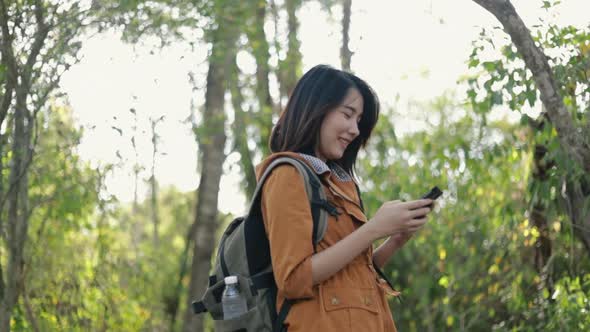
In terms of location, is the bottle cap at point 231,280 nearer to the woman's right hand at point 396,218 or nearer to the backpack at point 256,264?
the backpack at point 256,264

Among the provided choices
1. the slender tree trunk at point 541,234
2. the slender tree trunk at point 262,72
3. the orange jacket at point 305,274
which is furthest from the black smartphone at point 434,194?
the slender tree trunk at point 262,72

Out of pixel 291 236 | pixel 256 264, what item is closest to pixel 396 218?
pixel 291 236

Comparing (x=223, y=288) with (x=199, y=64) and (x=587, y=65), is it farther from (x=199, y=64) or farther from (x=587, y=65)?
(x=199, y=64)

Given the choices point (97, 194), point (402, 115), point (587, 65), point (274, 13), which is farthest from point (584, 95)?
point (274, 13)

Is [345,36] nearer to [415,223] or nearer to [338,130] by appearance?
[338,130]

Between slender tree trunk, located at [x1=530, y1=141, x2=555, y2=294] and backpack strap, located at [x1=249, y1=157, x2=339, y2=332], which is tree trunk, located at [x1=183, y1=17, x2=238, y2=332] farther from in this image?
backpack strap, located at [x1=249, y1=157, x2=339, y2=332]

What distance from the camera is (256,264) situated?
3098 millimetres

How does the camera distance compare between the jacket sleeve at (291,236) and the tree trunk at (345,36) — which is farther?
the tree trunk at (345,36)

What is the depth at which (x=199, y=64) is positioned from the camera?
1170 cm

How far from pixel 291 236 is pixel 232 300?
0.94 feet

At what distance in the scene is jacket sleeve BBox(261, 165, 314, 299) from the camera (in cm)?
294

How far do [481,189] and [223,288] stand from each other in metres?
5.82

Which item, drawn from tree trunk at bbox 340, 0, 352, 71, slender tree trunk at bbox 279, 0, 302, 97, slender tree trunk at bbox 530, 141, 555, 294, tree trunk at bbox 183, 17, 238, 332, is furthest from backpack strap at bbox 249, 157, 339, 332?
tree trunk at bbox 340, 0, 352, 71

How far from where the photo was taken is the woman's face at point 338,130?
3283 mm
